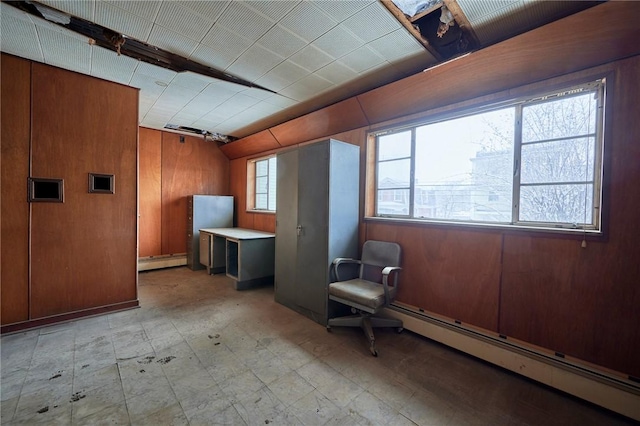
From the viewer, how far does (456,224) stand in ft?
8.63

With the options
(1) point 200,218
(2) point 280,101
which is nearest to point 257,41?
(2) point 280,101

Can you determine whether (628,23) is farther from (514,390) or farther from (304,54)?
(514,390)

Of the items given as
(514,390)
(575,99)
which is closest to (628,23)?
(575,99)

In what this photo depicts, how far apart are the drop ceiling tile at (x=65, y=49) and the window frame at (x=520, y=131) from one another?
10.5ft

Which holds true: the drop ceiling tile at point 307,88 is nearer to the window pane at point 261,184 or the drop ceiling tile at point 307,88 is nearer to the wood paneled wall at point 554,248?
the wood paneled wall at point 554,248

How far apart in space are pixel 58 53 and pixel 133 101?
80 centimetres

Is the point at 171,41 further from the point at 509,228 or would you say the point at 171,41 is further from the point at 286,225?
the point at 509,228

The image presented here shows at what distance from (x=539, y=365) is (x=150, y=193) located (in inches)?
253

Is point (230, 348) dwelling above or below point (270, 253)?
below

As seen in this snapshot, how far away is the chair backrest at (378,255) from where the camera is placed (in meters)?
3.00

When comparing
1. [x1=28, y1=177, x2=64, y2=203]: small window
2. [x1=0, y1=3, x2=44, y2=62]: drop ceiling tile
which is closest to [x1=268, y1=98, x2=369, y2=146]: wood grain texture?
[x1=0, y1=3, x2=44, y2=62]: drop ceiling tile

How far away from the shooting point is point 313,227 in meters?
3.23

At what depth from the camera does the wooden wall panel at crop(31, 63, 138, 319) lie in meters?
2.89

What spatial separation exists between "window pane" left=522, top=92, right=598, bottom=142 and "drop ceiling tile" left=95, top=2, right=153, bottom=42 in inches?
134
